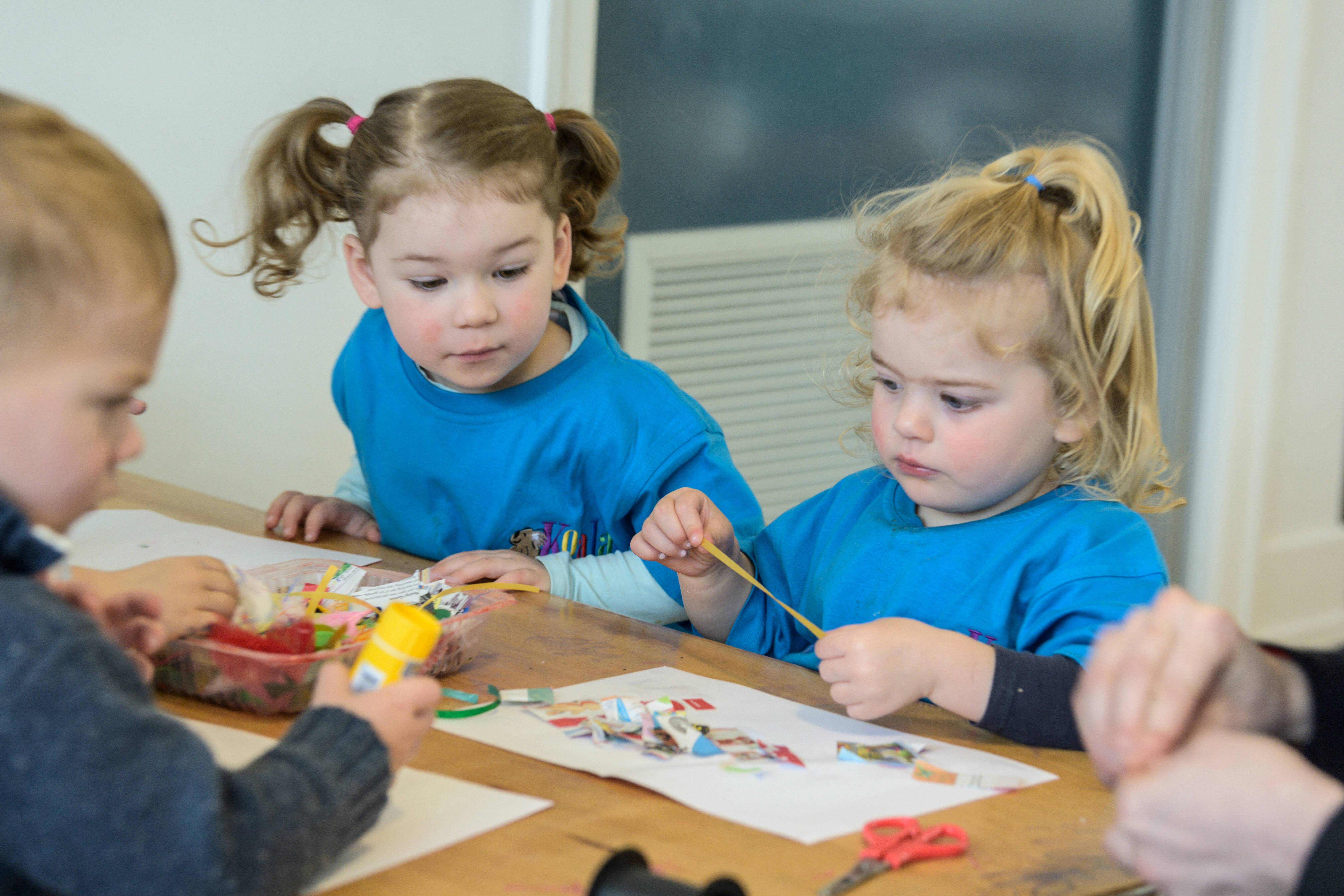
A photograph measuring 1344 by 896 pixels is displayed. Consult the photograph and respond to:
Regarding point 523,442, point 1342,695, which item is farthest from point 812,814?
point 523,442

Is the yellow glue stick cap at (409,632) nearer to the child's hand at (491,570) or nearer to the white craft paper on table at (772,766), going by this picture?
the white craft paper on table at (772,766)

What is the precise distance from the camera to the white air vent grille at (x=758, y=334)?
8.35ft

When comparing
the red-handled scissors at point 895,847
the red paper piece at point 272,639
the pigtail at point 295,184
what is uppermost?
the pigtail at point 295,184

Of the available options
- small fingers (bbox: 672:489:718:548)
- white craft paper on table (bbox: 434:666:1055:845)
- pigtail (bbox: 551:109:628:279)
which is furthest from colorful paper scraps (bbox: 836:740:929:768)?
pigtail (bbox: 551:109:628:279)

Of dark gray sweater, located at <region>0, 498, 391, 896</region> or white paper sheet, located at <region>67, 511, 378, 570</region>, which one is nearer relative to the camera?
dark gray sweater, located at <region>0, 498, 391, 896</region>

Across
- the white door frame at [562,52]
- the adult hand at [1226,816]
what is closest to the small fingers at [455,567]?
the adult hand at [1226,816]

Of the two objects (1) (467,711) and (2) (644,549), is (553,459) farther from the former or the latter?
(1) (467,711)

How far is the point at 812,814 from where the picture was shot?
2.42 ft

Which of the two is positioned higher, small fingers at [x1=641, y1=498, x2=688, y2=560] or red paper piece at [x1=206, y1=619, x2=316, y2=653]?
red paper piece at [x1=206, y1=619, x2=316, y2=653]

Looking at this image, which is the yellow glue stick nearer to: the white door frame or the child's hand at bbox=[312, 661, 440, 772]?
the child's hand at bbox=[312, 661, 440, 772]

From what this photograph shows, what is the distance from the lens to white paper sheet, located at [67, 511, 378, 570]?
1257 mm

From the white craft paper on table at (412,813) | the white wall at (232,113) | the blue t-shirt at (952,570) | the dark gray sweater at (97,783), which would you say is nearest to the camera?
the dark gray sweater at (97,783)

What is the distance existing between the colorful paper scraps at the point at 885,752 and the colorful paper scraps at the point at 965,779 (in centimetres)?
1

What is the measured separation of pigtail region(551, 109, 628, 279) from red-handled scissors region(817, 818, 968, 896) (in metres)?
0.98
